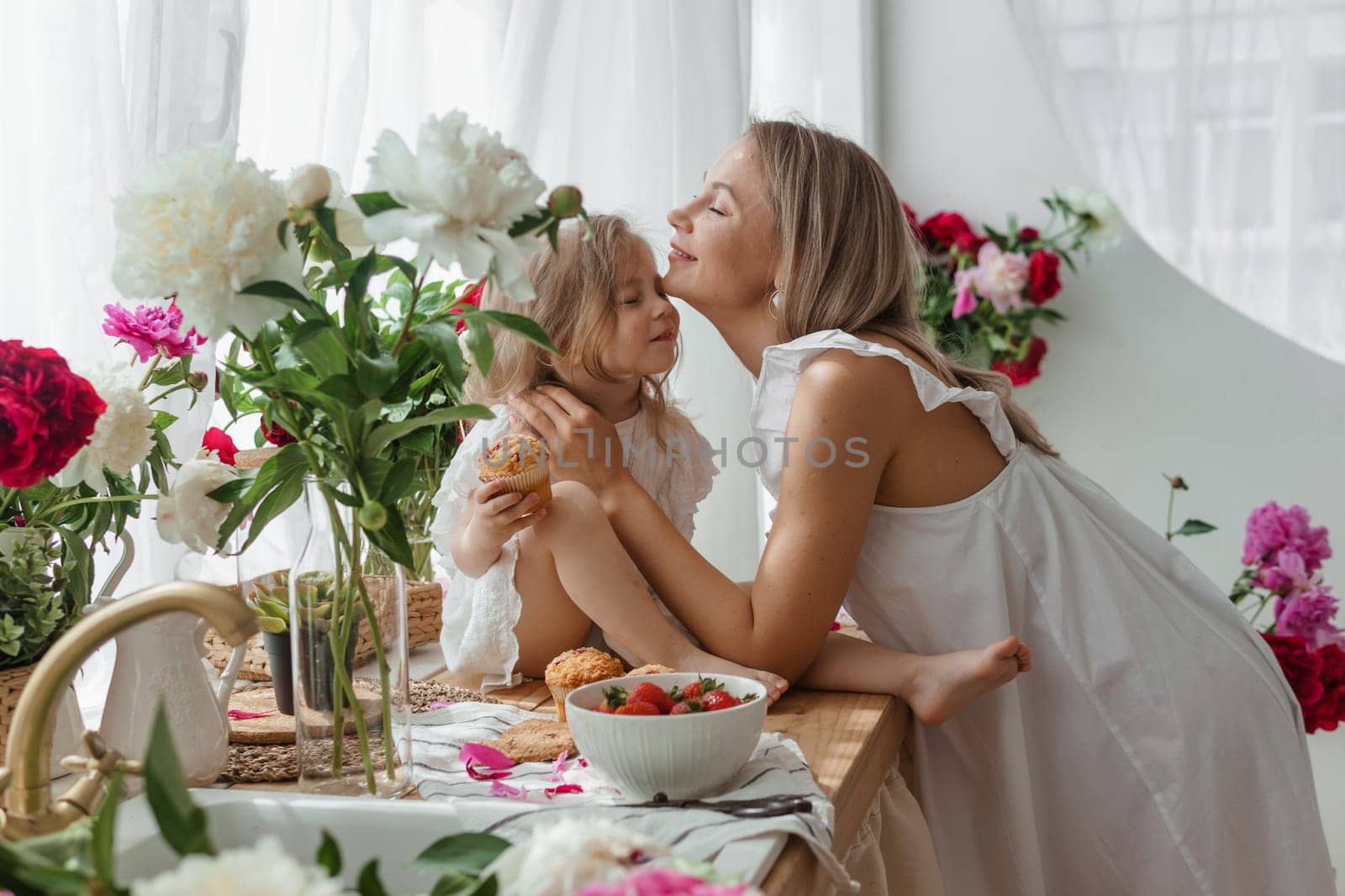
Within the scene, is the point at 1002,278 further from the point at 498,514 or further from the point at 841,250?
the point at 498,514

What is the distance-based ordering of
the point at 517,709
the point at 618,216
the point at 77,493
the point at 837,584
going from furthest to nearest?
the point at 618,216, the point at 837,584, the point at 517,709, the point at 77,493

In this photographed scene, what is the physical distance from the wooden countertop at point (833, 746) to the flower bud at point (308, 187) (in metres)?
0.48

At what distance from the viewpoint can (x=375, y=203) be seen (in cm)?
84

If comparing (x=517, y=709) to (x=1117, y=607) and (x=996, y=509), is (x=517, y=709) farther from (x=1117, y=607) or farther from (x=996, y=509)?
(x=1117, y=607)

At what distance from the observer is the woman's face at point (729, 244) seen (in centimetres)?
166

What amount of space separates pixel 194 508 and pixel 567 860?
536 millimetres

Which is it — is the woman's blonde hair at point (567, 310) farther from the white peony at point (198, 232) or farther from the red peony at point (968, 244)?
the red peony at point (968, 244)

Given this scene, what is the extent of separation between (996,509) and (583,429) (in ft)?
1.66

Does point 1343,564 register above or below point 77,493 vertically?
below

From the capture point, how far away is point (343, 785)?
3.14 ft

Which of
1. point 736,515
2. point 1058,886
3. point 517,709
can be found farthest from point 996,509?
point 736,515

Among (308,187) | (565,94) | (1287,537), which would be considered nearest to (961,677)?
(308,187)

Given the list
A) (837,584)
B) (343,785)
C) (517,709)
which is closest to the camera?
(343,785)

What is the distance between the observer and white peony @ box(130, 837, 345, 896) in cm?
46
